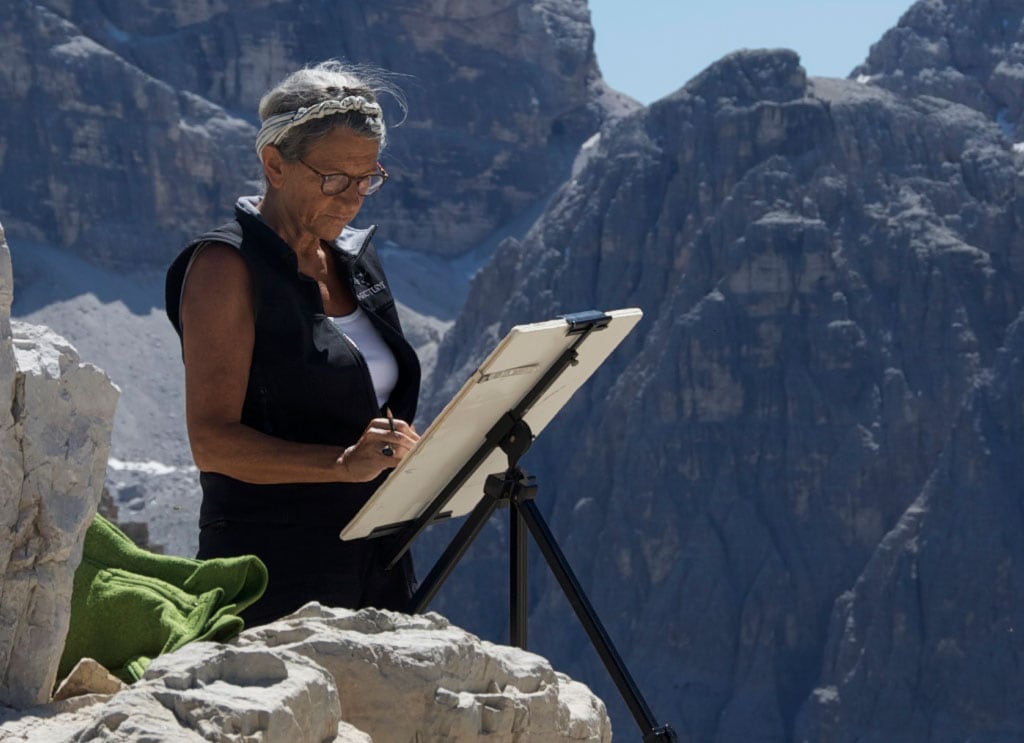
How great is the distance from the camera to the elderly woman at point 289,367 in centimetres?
297

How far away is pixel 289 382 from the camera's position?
308 cm

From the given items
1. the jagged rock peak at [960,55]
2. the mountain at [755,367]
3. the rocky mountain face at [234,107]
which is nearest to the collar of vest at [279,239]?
the mountain at [755,367]

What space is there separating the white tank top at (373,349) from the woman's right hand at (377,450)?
338 mm

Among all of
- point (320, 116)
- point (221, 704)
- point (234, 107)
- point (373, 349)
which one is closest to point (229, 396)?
point (373, 349)

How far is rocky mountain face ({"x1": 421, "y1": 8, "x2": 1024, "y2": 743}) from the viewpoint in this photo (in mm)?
52688

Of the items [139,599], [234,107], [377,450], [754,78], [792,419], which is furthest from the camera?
[234,107]

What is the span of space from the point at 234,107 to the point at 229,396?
78107 millimetres

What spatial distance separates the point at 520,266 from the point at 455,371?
192 inches

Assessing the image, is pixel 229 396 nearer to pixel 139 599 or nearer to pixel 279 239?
pixel 279 239

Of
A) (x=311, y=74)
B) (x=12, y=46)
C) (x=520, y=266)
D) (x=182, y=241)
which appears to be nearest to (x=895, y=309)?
(x=520, y=266)

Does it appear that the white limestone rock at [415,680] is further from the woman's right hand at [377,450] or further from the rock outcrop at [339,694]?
the woman's right hand at [377,450]

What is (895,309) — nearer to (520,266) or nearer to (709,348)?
(709,348)

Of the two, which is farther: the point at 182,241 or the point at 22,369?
Answer: the point at 182,241

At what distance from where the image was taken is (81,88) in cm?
7300
